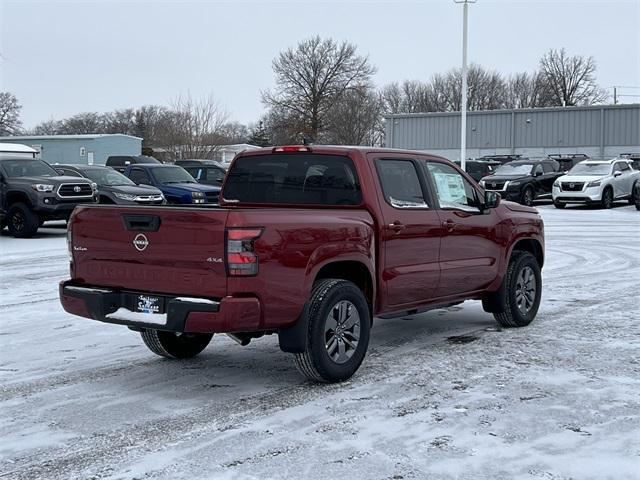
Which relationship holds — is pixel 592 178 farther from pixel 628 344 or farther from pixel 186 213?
pixel 186 213

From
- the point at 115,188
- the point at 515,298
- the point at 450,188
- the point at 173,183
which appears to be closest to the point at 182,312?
the point at 450,188

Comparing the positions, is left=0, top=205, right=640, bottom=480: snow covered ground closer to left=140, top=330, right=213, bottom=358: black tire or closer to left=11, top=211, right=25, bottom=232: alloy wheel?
left=140, top=330, right=213, bottom=358: black tire

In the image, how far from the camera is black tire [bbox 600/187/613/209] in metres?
28.4

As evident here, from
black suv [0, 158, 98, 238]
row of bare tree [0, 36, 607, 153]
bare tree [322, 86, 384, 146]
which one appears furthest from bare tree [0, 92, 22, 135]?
black suv [0, 158, 98, 238]

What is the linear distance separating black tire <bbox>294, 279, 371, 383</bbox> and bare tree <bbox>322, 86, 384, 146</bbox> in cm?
5644

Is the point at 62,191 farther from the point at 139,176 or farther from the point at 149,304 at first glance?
the point at 149,304

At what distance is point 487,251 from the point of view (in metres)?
7.98

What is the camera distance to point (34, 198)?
1780 centimetres

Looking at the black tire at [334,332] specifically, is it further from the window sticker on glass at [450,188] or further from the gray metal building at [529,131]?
the gray metal building at [529,131]

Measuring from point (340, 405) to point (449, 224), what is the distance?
2.34 metres

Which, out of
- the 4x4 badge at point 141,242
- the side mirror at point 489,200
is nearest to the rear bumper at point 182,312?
the 4x4 badge at point 141,242

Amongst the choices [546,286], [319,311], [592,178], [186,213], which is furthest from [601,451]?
[592,178]

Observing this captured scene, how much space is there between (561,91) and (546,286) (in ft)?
263

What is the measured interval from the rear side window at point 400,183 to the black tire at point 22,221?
1265cm
